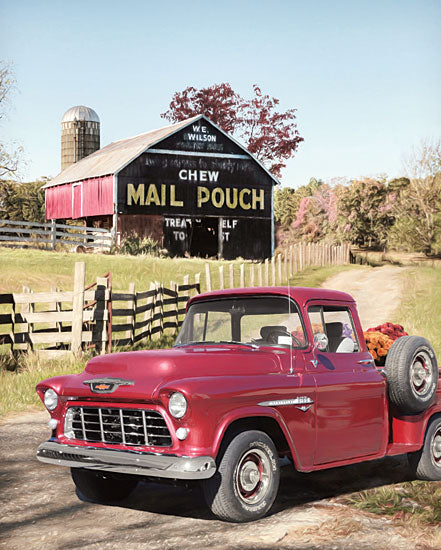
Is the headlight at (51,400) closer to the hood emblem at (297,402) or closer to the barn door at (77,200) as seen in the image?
the hood emblem at (297,402)

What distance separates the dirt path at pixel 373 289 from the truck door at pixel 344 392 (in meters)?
16.0

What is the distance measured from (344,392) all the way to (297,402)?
65 centimetres

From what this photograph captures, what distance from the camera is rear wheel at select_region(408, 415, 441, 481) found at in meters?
7.65

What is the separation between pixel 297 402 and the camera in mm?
6348

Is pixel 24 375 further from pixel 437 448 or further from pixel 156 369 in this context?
pixel 156 369

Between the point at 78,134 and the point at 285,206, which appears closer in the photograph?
the point at 78,134

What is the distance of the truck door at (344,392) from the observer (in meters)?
6.64

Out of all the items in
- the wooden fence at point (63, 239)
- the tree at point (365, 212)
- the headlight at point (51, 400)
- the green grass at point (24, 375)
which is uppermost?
the tree at point (365, 212)

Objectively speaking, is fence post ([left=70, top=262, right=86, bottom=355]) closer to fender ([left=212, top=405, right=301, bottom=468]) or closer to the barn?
fender ([left=212, top=405, right=301, bottom=468])

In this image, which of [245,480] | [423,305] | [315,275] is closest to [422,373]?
[245,480]

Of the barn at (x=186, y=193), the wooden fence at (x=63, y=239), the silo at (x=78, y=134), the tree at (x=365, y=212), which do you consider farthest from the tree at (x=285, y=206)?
the wooden fence at (x=63, y=239)

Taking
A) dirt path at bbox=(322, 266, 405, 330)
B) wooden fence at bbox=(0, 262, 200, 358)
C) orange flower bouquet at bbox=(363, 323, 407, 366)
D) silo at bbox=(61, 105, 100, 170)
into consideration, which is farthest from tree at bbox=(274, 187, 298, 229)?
orange flower bouquet at bbox=(363, 323, 407, 366)

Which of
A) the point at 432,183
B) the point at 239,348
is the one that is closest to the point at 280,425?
the point at 239,348

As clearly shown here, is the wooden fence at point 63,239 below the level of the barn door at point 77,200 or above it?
below
